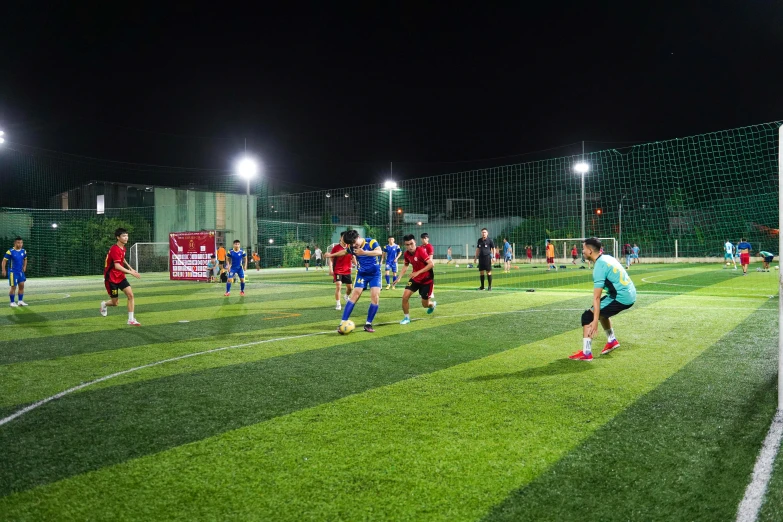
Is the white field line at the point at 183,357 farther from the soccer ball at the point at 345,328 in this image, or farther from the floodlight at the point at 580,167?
the floodlight at the point at 580,167

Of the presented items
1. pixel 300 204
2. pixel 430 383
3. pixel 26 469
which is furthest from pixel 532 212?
pixel 26 469

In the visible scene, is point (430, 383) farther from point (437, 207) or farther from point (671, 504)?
point (437, 207)


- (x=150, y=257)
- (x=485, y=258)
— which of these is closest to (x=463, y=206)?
(x=150, y=257)

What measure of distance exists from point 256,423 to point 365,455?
1.29 meters

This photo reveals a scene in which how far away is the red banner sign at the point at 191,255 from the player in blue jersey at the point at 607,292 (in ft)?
81.1

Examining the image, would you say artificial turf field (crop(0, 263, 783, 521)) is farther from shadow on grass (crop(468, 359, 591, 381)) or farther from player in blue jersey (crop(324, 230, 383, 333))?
player in blue jersey (crop(324, 230, 383, 333))

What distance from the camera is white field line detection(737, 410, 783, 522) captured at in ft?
10.4

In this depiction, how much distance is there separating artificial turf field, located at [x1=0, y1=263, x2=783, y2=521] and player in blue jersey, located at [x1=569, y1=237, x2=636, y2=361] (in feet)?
0.86

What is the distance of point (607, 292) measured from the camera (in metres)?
7.98

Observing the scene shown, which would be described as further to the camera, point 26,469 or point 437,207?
point 437,207

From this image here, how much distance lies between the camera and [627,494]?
11.2 feet

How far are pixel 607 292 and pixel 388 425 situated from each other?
4.66m

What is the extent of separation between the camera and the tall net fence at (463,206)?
24500mm

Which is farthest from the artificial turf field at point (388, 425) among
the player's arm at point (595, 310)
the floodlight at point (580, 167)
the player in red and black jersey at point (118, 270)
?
the floodlight at point (580, 167)
